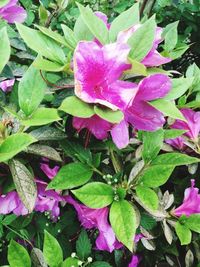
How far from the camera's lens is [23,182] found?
0.74m

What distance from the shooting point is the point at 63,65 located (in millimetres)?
794

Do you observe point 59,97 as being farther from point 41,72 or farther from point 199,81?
point 199,81

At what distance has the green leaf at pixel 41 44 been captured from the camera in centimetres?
78

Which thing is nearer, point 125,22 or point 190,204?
point 125,22

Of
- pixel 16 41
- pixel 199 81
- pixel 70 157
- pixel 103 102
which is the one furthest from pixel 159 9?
pixel 103 102

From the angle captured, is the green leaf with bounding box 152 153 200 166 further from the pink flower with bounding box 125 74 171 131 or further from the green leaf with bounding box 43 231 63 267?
the green leaf with bounding box 43 231 63 267

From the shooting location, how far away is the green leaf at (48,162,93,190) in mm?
792

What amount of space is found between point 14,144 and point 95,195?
177 millimetres

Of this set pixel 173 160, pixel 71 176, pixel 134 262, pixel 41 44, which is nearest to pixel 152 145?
pixel 173 160

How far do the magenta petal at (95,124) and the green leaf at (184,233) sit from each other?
294mm

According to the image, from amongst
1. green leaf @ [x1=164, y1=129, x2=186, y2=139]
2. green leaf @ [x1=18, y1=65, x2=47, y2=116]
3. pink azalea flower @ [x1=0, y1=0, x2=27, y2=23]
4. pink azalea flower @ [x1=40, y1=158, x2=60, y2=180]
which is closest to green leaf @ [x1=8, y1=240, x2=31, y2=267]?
pink azalea flower @ [x1=40, y1=158, x2=60, y2=180]

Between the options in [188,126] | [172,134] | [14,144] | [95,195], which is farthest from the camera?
[188,126]

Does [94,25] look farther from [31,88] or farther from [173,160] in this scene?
[173,160]

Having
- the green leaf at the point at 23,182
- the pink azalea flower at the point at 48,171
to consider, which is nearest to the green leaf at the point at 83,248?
the pink azalea flower at the point at 48,171
